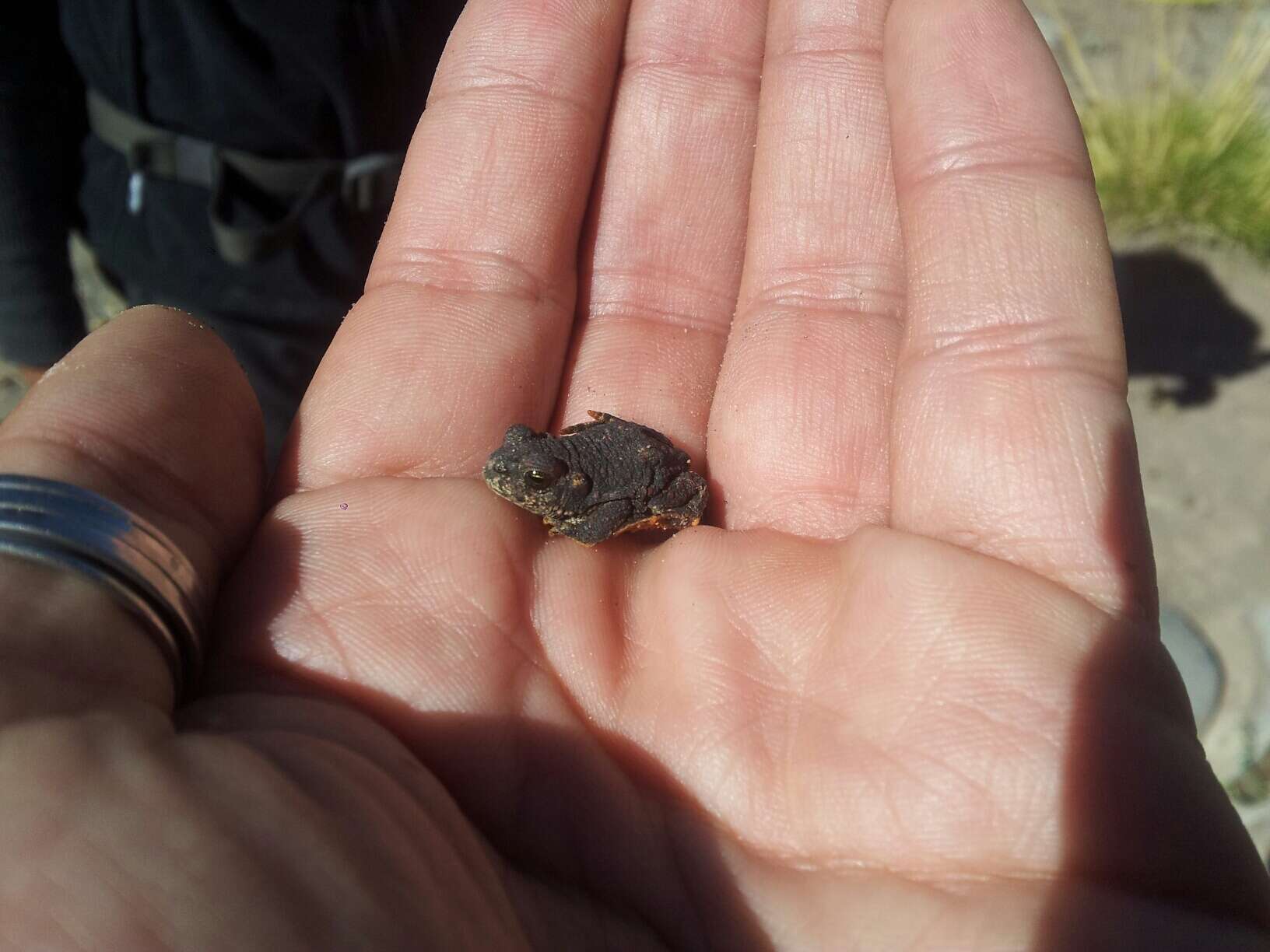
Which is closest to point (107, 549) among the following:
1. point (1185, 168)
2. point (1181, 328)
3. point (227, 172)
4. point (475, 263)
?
point (475, 263)

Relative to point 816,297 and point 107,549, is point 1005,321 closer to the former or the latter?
point 816,297

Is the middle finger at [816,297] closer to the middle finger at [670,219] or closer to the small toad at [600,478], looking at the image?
the middle finger at [670,219]

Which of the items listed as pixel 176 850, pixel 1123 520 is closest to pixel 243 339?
pixel 176 850

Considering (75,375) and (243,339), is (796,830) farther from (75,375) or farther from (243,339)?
(243,339)

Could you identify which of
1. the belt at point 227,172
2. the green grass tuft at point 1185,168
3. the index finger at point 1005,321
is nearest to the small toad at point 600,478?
the index finger at point 1005,321

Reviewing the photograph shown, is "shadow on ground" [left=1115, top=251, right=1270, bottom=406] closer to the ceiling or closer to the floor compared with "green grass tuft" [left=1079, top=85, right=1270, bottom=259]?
closer to the floor

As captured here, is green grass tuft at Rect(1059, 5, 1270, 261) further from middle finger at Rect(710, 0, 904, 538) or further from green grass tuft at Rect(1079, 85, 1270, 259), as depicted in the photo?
middle finger at Rect(710, 0, 904, 538)

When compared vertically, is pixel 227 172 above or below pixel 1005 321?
below

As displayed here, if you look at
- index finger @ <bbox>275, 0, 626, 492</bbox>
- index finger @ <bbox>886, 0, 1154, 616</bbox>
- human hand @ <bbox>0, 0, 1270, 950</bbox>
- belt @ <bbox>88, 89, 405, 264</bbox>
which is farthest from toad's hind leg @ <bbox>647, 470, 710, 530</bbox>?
belt @ <bbox>88, 89, 405, 264</bbox>
